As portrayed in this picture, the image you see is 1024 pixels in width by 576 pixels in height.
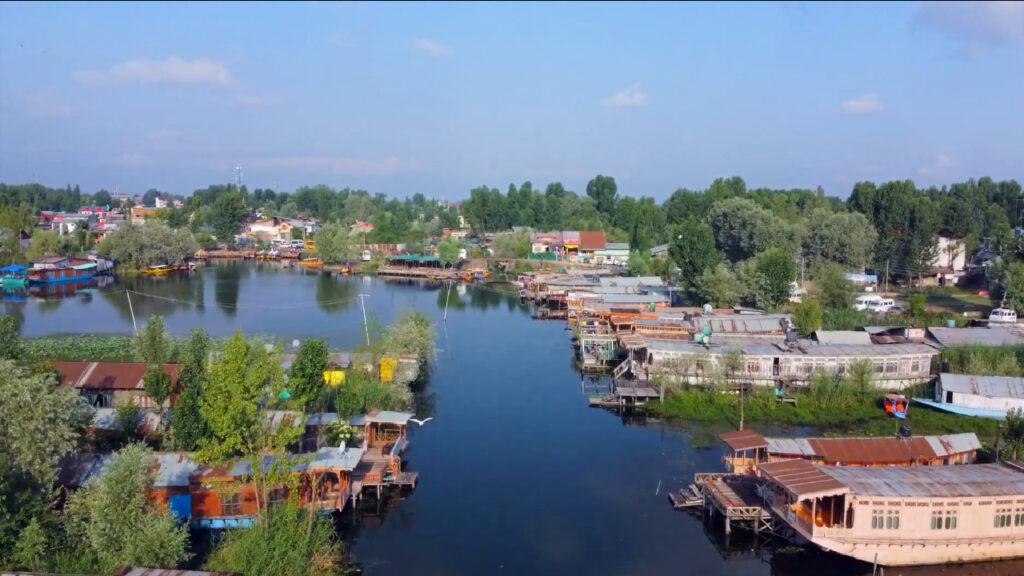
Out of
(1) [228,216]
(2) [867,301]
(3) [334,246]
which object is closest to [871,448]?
(2) [867,301]

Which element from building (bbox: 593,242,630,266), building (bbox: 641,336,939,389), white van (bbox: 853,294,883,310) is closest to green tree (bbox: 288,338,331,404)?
building (bbox: 641,336,939,389)

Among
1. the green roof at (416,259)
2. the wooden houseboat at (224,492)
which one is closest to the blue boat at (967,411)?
the wooden houseboat at (224,492)

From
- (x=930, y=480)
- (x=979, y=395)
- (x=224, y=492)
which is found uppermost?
(x=979, y=395)

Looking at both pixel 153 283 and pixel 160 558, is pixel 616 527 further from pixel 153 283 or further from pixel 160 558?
pixel 153 283

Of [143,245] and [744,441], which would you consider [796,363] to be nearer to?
[744,441]

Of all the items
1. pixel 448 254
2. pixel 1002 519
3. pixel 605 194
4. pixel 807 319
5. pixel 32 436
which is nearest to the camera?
pixel 32 436

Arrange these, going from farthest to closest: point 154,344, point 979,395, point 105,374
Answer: point 154,344, point 979,395, point 105,374

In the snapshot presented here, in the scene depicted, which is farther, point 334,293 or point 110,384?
point 334,293
